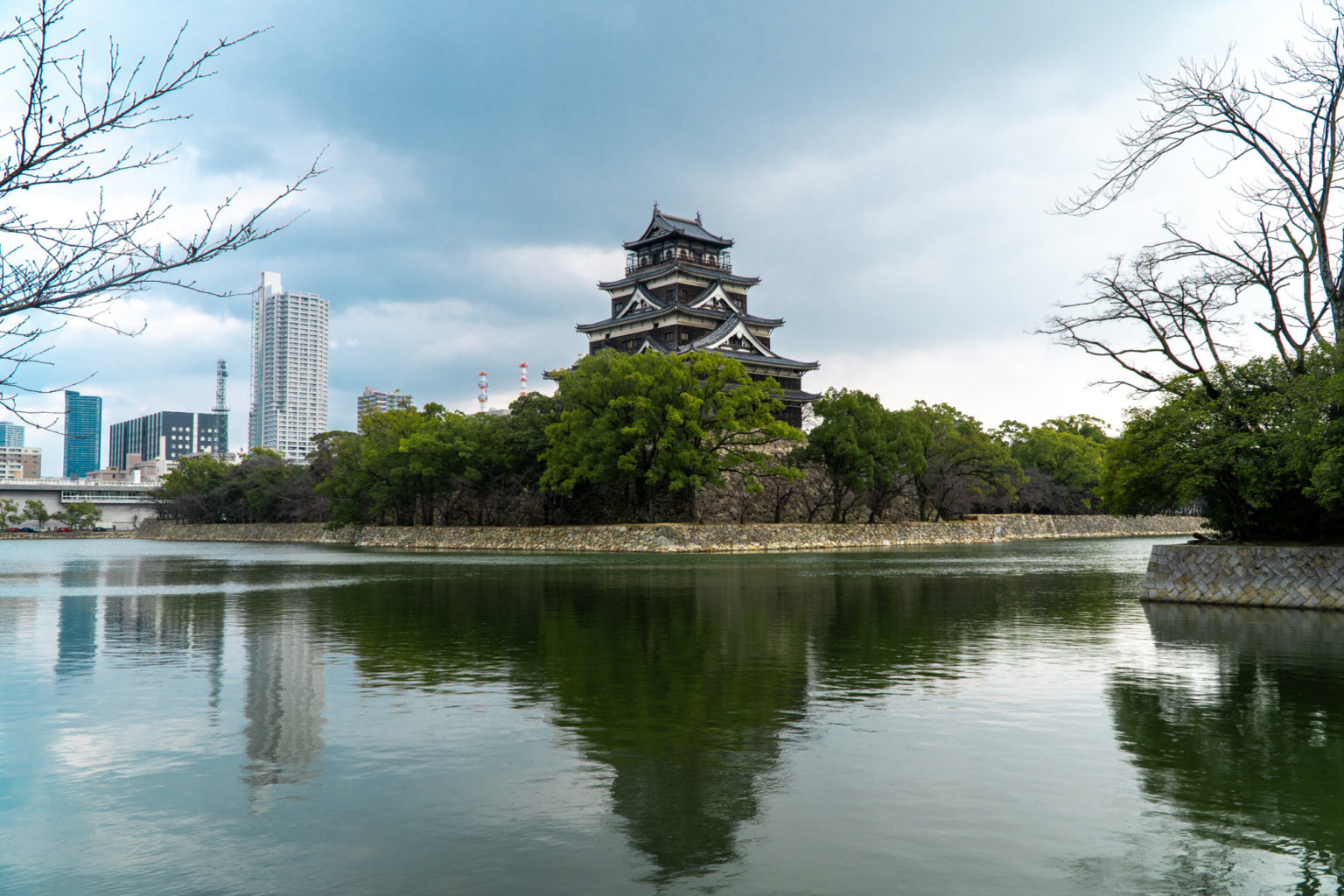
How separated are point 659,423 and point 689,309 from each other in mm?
16346

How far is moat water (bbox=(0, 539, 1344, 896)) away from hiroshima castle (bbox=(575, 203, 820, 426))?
43.1 meters

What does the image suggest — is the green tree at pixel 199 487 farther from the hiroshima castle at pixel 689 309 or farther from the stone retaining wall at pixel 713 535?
the hiroshima castle at pixel 689 309

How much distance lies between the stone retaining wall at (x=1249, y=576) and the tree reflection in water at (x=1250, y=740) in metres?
3.84

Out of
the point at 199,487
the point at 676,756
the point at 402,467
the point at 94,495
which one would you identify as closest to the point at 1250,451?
the point at 676,756

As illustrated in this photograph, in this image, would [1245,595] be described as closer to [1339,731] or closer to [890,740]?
[1339,731]

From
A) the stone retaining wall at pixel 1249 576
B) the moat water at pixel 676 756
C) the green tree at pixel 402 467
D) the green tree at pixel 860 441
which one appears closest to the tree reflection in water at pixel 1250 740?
the moat water at pixel 676 756

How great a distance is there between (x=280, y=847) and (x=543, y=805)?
1465 millimetres

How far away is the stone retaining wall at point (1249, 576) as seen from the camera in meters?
16.1

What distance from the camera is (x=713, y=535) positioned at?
4391 centimetres

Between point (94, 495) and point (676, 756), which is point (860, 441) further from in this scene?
point (94, 495)

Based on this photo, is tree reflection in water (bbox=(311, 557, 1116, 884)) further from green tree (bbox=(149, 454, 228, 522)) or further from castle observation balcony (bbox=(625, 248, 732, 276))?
green tree (bbox=(149, 454, 228, 522))

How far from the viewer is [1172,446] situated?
56.2 ft

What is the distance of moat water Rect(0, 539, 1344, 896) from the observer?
4758 millimetres

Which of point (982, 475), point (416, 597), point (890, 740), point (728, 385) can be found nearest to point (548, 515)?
point (728, 385)
